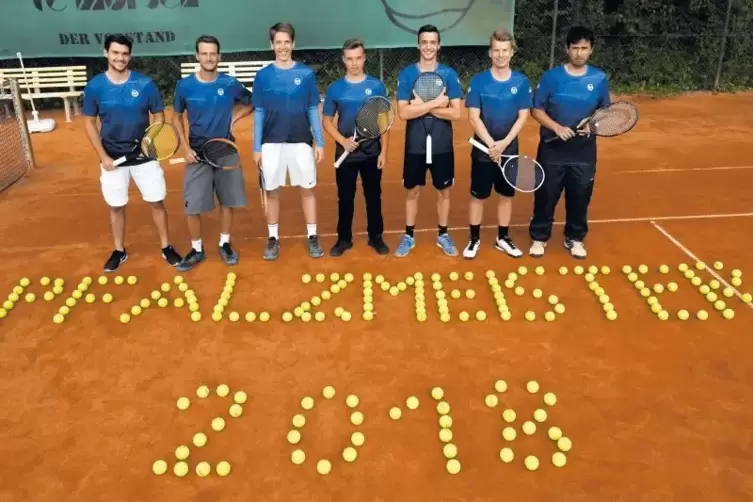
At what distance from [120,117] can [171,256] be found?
1.39m

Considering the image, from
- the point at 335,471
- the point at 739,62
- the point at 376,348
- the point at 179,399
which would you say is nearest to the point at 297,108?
the point at 376,348

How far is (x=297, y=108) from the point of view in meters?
5.31

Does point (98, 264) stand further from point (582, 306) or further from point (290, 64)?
point (582, 306)

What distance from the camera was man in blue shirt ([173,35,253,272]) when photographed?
205 inches

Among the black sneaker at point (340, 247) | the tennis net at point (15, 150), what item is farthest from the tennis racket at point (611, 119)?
the tennis net at point (15, 150)

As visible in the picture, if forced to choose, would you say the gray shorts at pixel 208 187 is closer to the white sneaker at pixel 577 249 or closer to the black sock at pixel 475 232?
the black sock at pixel 475 232

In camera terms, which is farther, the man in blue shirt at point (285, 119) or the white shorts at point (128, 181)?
the white shorts at point (128, 181)

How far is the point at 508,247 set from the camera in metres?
5.92

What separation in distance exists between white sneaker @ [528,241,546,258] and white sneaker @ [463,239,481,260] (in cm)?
52

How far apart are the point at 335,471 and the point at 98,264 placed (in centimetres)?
368

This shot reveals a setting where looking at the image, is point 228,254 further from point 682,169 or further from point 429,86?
point 682,169

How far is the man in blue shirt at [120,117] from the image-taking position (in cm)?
502

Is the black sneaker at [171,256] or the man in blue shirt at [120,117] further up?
the man in blue shirt at [120,117]

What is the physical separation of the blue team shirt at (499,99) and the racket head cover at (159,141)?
8.39ft
